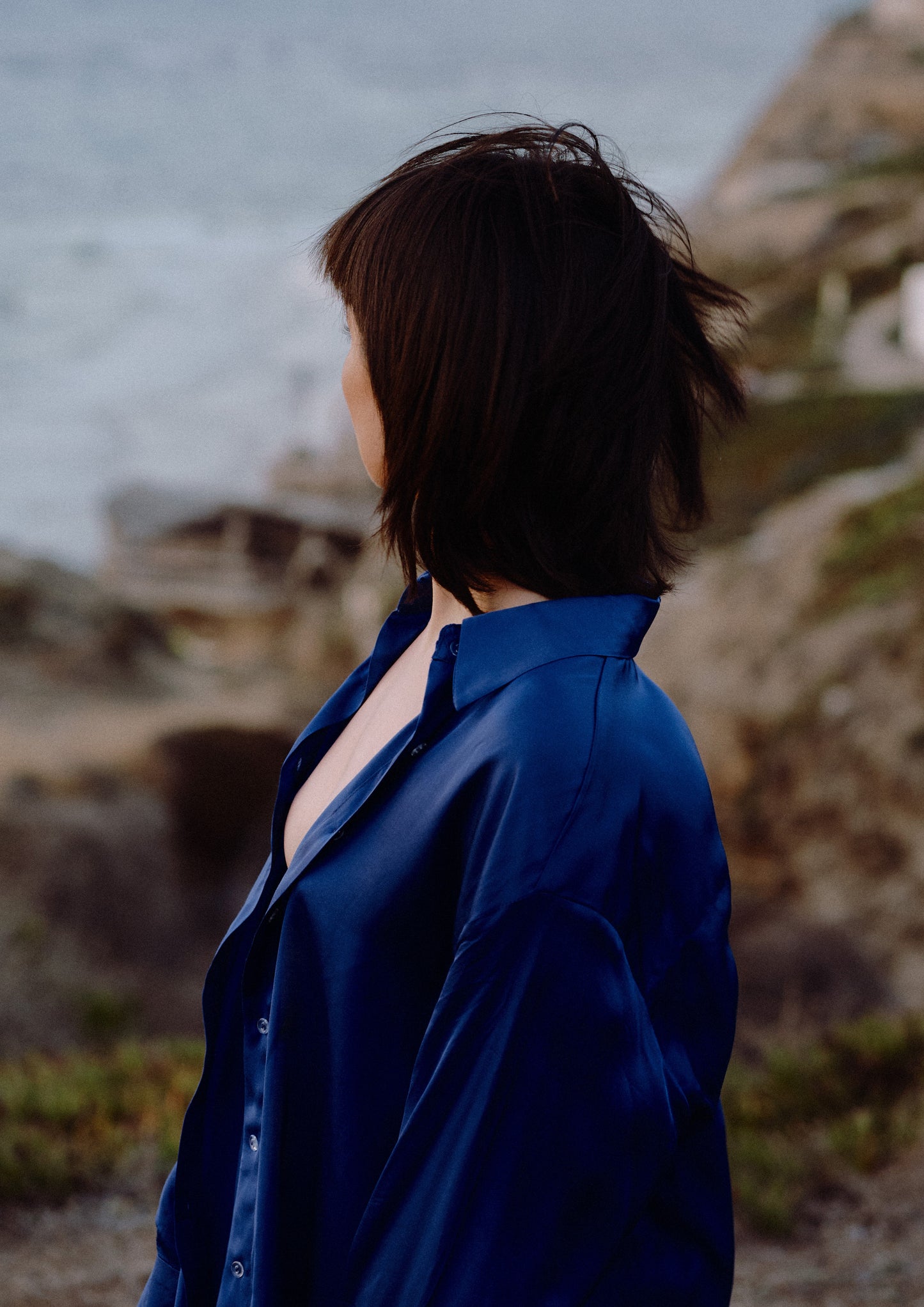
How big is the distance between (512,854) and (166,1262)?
0.90 metres

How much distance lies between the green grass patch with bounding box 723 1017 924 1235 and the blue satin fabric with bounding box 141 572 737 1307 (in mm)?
2951

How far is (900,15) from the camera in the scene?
2083 inches

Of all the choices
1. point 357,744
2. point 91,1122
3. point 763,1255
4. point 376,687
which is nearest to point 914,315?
point 763,1255

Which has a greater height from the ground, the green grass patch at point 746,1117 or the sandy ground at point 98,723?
the green grass patch at point 746,1117

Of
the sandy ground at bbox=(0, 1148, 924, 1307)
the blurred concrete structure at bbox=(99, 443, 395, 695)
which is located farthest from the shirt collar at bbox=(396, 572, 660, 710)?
the blurred concrete structure at bbox=(99, 443, 395, 695)

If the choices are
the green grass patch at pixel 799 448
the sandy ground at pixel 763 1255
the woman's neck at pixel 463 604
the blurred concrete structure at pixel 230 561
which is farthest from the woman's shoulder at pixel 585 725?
the blurred concrete structure at pixel 230 561

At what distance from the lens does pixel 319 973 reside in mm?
1308

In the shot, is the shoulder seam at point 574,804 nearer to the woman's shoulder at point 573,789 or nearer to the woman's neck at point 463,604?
the woman's shoulder at point 573,789

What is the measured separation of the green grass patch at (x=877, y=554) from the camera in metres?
9.39

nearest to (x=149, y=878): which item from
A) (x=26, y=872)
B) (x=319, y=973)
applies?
(x=26, y=872)

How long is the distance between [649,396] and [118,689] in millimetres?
13136

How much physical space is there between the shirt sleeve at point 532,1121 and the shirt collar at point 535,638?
0.25 metres

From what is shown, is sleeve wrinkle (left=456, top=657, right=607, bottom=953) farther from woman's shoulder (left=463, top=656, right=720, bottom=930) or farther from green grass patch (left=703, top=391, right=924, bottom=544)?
green grass patch (left=703, top=391, right=924, bottom=544)

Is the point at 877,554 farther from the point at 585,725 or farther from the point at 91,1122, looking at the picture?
the point at 585,725
